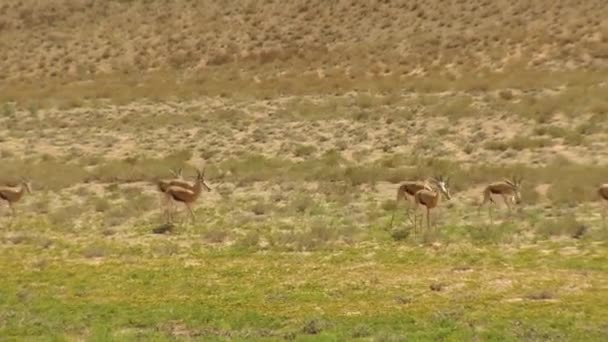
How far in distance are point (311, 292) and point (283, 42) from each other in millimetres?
50240

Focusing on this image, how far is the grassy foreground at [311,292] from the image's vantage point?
47.7 ft

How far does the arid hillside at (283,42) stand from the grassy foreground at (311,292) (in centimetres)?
3082

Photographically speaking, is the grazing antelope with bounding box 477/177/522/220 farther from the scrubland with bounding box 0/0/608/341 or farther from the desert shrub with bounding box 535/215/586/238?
the desert shrub with bounding box 535/215/586/238

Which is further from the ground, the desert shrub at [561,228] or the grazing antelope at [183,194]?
the grazing antelope at [183,194]

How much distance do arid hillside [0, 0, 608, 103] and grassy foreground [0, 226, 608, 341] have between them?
1213 inches

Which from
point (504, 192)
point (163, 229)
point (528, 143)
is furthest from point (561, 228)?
point (528, 143)

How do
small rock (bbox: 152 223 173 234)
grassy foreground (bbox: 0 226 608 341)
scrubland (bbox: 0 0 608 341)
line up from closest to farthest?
grassy foreground (bbox: 0 226 608 341), scrubland (bbox: 0 0 608 341), small rock (bbox: 152 223 173 234)

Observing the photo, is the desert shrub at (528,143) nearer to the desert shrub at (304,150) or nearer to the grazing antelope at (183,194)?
the desert shrub at (304,150)

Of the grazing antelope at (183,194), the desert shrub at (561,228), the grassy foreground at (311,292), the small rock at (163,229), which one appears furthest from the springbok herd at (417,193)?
the grassy foreground at (311,292)

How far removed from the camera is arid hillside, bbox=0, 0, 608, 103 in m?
54.6

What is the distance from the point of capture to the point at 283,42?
217 feet

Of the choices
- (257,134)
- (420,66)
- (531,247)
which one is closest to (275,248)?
(531,247)

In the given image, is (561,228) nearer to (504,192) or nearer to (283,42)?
(504,192)

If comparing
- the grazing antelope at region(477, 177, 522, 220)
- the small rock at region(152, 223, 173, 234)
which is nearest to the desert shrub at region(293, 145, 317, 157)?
the small rock at region(152, 223, 173, 234)
